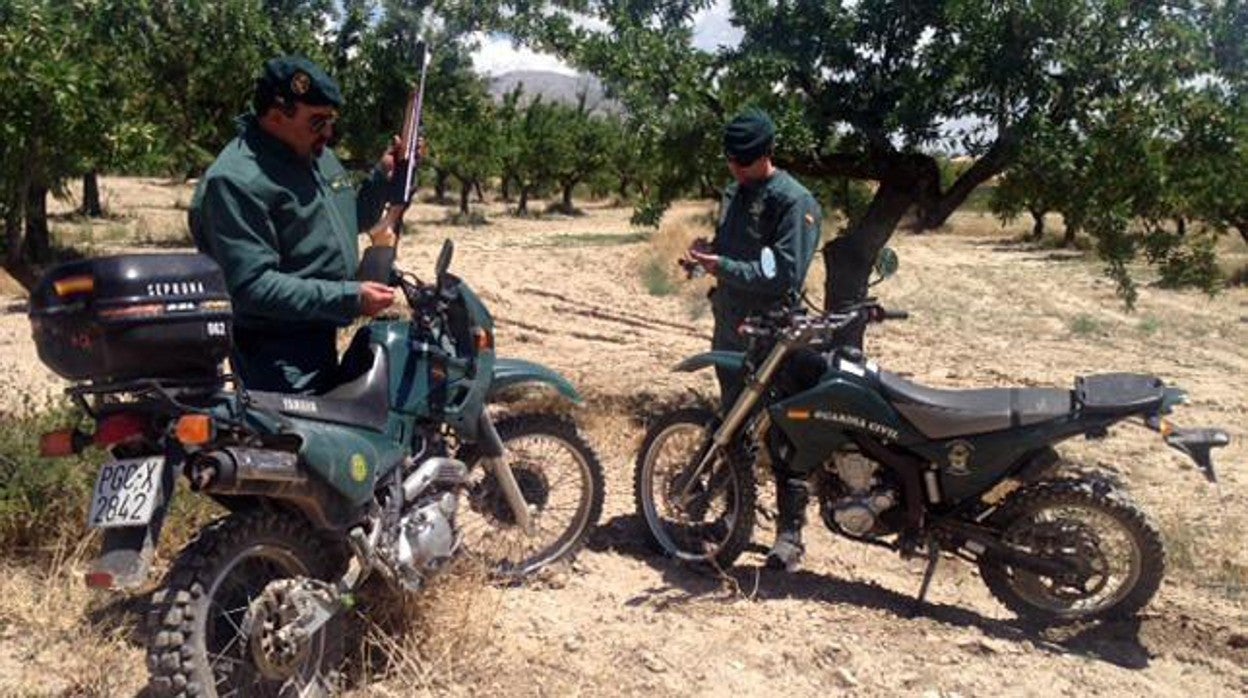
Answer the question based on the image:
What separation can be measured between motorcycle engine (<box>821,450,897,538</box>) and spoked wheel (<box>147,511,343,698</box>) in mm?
2154

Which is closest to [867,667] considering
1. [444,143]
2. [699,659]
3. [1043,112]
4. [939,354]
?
[699,659]

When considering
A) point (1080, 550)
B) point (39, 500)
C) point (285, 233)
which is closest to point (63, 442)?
point (285, 233)

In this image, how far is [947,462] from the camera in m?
4.60

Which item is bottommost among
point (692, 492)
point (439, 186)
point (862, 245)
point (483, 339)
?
point (439, 186)

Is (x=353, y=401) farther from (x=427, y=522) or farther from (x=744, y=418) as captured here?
(x=744, y=418)

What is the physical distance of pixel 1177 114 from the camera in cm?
673

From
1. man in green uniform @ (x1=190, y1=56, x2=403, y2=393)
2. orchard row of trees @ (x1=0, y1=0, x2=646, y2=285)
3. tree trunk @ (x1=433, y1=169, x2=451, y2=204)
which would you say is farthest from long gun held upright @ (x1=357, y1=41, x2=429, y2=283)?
tree trunk @ (x1=433, y1=169, x2=451, y2=204)

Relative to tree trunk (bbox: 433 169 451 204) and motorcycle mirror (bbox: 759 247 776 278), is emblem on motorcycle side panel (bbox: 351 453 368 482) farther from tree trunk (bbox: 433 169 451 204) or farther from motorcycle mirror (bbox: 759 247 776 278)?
tree trunk (bbox: 433 169 451 204)

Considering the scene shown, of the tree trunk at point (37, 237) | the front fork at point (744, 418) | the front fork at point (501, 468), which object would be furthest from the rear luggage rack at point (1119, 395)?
the tree trunk at point (37, 237)

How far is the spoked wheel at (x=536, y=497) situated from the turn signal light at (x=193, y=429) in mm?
1631

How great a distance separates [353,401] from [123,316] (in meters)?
0.95

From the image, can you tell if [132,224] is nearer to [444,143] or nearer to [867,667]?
[444,143]

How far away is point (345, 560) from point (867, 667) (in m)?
1.90

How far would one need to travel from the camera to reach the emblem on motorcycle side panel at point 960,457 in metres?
4.57
